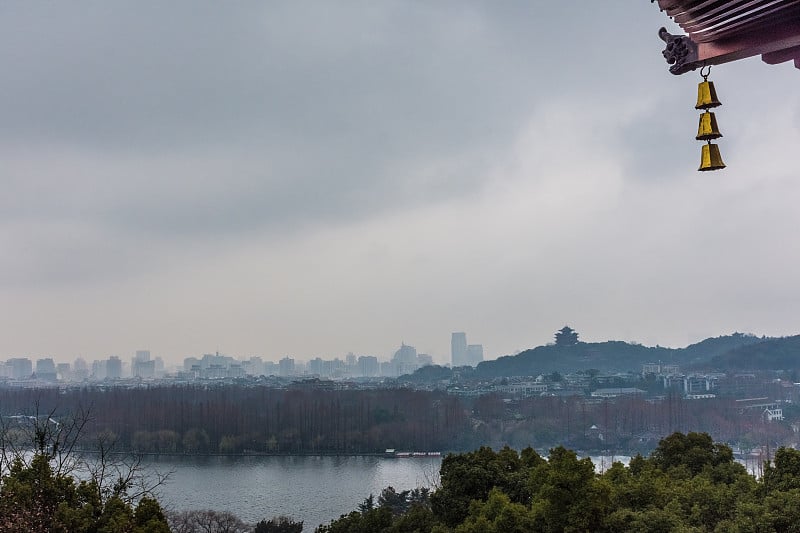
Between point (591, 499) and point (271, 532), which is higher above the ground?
point (591, 499)

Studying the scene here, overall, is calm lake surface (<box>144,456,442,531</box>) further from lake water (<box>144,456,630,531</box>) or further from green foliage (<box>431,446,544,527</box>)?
green foliage (<box>431,446,544,527</box>)

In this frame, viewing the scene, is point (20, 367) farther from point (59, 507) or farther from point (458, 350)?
point (59, 507)

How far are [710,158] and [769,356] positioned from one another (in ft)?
122

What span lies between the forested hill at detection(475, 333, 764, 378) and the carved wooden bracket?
45.3m

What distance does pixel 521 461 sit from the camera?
528 cm

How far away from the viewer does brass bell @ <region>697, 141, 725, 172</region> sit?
4.58 feet

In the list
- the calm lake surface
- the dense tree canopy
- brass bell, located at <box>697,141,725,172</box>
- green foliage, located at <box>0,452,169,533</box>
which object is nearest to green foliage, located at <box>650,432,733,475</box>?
the dense tree canopy

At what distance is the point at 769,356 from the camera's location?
33.8 metres

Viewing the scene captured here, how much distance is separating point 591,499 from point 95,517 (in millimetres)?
2515

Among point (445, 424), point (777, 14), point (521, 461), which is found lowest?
point (445, 424)

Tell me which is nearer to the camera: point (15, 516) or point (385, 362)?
point (15, 516)

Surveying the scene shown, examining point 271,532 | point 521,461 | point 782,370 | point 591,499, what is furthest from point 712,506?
point 782,370

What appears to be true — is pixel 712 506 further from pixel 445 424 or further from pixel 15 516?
pixel 445 424

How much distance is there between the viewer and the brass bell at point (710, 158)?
4.58ft
